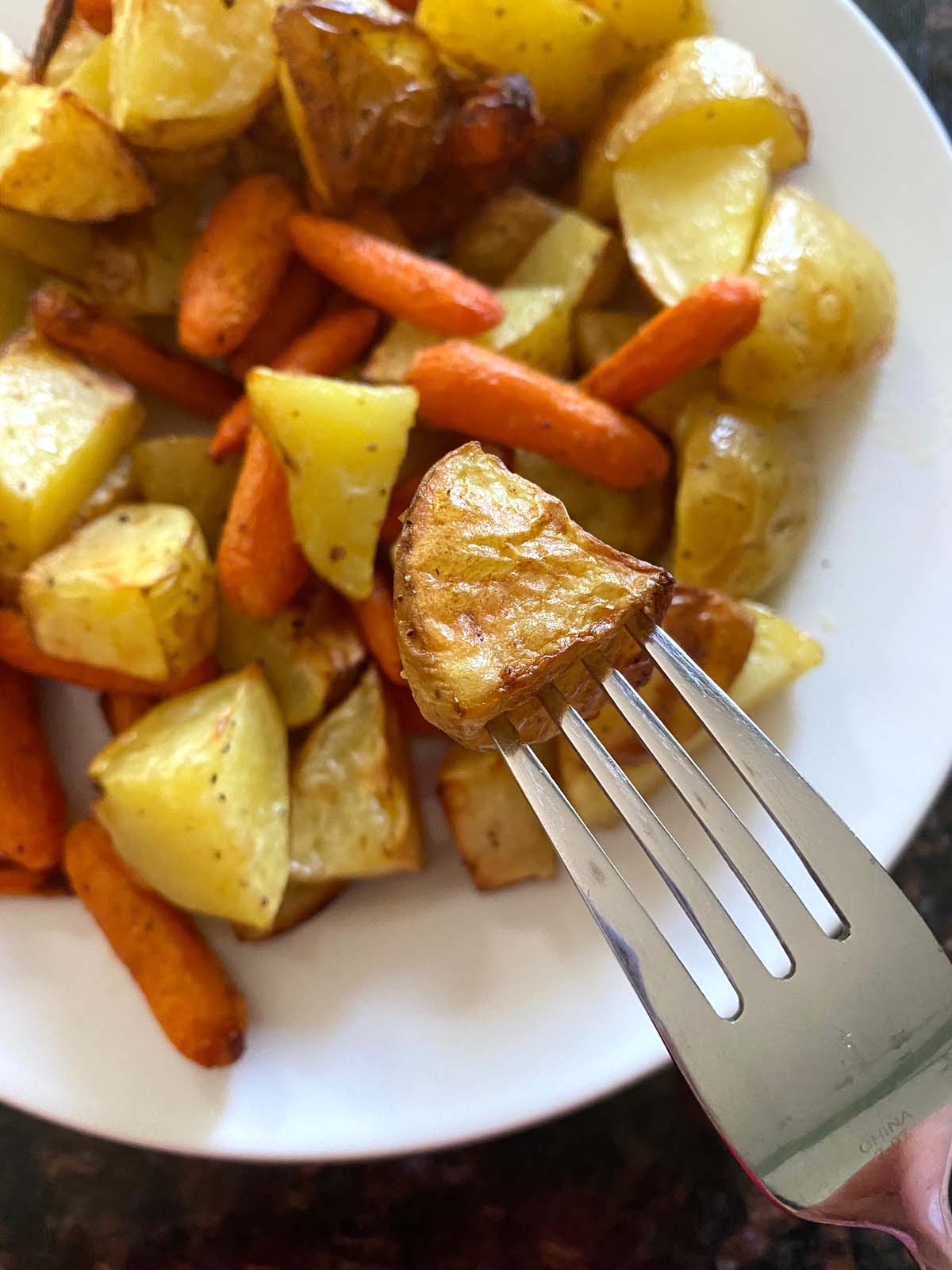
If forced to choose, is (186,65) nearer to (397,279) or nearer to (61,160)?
(61,160)

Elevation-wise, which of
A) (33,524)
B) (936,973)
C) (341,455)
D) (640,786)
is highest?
(936,973)

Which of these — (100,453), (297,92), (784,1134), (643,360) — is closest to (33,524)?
(100,453)

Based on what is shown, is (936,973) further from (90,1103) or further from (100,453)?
(100,453)

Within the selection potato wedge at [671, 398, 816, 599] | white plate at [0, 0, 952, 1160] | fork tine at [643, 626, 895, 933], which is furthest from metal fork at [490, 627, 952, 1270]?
potato wedge at [671, 398, 816, 599]

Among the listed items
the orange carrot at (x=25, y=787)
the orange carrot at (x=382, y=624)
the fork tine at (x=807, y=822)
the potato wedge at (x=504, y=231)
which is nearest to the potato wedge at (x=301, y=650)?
the orange carrot at (x=382, y=624)

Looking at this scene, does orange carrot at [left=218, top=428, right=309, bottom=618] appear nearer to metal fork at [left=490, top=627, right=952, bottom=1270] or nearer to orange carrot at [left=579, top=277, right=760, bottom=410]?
orange carrot at [left=579, top=277, right=760, bottom=410]

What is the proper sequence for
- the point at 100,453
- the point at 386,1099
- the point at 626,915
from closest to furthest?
the point at 626,915 → the point at 386,1099 → the point at 100,453
